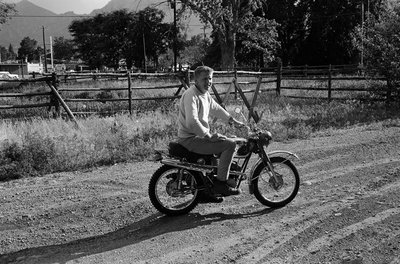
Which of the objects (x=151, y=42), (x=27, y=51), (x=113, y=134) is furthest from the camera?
(x=27, y=51)

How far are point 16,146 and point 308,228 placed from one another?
205 inches

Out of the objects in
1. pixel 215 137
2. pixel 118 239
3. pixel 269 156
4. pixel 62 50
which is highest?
pixel 62 50

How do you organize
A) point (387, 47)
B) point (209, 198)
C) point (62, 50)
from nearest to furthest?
point (209, 198) < point (387, 47) < point (62, 50)

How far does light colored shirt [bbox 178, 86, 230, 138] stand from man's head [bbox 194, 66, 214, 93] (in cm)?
7

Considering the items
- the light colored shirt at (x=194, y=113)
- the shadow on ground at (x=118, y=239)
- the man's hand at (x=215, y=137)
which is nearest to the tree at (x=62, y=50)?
the light colored shirt at (x=194, y=113)

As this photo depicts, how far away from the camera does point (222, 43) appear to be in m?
34.3

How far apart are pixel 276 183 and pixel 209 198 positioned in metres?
0.83

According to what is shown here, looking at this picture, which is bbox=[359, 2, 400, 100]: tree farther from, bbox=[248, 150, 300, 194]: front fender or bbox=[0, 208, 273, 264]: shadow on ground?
bbox=[0, 208, 273, 264]: shadow on ground

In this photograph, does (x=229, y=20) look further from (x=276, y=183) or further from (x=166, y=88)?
(x=276, y=183)

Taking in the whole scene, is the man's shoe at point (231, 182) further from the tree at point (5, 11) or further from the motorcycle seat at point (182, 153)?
the tree at point (5, 11)

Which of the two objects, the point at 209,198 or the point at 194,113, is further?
the point at 209,198

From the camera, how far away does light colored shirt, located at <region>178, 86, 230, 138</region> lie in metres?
4.71

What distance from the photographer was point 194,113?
186 inches

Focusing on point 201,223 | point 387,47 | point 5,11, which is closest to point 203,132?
point 201,223
